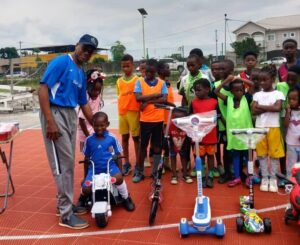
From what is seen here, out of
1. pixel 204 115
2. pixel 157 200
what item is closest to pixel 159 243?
pixel 157 200

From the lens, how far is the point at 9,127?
455 centimetres

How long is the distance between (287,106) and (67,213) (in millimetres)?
3131

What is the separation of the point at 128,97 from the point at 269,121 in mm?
2153

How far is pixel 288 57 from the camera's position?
5.39 meters

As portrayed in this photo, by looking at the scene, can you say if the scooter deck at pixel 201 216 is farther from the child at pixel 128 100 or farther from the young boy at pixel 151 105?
the child at pixel 128 100

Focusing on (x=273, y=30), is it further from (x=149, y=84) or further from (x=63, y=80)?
(x=63, y=80)

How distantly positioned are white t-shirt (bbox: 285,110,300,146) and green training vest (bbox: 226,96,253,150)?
0.51 metres

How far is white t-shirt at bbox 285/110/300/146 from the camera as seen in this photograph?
4.72 meters

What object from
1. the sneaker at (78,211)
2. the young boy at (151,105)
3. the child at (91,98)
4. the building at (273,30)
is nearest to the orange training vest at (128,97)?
the young boy at (151,105)

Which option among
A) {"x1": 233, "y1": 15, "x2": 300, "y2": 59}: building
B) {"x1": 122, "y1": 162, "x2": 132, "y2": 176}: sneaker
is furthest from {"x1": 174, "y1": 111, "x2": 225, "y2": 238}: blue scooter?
{"x1": 233, "y1": 15, "x2": 300, "y2": 59}: building

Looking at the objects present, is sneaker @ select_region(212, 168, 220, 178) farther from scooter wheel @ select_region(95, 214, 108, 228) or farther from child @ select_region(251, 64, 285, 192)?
scooter wheel @ select_region(95, 214, 108, 228)

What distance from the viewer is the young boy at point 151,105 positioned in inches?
206

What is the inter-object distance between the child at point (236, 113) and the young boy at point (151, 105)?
2.81ft

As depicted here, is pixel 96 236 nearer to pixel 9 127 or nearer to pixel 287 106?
pixel 9 127
